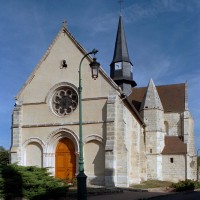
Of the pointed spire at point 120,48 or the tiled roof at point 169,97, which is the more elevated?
the pointed spire at point 120,48

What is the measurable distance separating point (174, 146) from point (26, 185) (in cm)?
2045

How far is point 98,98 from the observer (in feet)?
77.7

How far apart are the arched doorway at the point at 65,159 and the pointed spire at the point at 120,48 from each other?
15.4 meters

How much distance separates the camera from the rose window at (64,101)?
24650mm

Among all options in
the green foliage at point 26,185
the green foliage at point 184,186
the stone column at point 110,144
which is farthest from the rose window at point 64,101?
the green foliage at point 26,185

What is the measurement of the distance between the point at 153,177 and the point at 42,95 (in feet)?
41.1

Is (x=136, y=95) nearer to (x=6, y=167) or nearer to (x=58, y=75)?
(x=58, y=75)

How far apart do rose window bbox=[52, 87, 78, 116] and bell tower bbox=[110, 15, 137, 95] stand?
12757mm

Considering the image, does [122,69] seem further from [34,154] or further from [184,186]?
[184,186]

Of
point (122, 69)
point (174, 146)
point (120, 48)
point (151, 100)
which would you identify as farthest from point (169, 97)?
point (120, 48)

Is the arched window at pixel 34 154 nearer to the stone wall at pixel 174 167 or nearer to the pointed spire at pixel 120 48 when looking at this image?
the stone wall at pixel 174 167

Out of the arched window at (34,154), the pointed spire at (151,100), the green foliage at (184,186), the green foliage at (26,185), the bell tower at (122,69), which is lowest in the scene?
the green foliage at (184,186)

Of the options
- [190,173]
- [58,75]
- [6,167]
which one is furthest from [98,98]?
[190,173]

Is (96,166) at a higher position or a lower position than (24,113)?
lower
